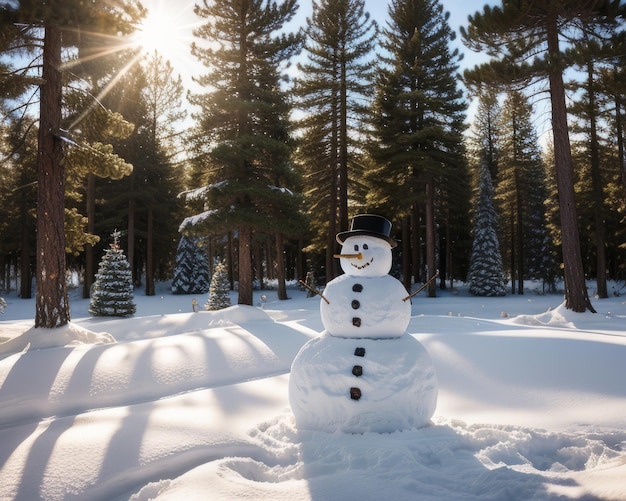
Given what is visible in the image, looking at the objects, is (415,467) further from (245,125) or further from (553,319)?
(245,125)

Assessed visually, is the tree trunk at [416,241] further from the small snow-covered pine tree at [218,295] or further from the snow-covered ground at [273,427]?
the snow-covered ground at [273,427]

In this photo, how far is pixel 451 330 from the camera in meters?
9.28

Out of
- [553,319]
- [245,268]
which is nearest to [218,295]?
[245,268]

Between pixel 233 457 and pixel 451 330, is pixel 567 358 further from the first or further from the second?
pixel 233 457

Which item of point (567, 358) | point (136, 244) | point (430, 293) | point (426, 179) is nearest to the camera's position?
point (567, 358)

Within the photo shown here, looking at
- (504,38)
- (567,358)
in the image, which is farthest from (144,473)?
(504,38)

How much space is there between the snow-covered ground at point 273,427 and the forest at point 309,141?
141 inches

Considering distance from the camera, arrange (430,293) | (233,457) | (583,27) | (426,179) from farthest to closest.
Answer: (430,293) → (426,179) → (583,27) → (233,457)

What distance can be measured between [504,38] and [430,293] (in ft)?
43.4

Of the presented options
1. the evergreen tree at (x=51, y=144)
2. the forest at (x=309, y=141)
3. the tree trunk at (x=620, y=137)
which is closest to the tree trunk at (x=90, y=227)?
the forest at (x=309, y=141)

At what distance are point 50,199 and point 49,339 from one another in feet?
9.23

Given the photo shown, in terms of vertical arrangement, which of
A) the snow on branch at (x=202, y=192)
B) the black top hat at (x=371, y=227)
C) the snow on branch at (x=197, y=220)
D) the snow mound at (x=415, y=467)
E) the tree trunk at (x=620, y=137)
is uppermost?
the tree trunk at (x=620, y=137)

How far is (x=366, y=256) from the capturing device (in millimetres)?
4633

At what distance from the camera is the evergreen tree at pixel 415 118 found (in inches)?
842
